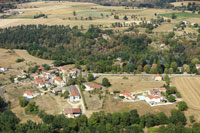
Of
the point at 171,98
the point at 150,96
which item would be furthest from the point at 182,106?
the point at 150,96

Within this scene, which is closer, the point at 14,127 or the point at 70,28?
the point at 14,127

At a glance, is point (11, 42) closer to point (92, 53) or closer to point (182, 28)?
point (92, 53)

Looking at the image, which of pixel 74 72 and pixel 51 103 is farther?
pixel 74 72

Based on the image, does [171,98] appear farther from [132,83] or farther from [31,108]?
[31,108]

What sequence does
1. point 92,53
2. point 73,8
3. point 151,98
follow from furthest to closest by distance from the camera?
1. point 73,8
2. point 92,53
3. point 151,98

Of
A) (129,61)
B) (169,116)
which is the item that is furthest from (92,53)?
(169,116)

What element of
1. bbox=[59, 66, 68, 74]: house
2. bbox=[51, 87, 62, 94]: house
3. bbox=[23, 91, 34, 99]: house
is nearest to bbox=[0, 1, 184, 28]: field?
bbox=[59, 66, 68, 74]: house
